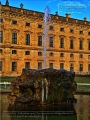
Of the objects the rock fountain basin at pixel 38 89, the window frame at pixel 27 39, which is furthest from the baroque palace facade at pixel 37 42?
the rock fountain basin at pixel 38 89

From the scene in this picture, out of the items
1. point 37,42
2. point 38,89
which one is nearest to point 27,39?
point 37,42

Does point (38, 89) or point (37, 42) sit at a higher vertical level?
point (37, 42)

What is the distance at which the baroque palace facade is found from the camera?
4025cm

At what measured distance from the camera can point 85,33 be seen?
51219 mm

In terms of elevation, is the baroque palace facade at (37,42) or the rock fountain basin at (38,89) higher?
the baroque palace facade at (37,42)

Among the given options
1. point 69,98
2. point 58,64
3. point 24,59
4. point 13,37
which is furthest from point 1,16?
point 69,98

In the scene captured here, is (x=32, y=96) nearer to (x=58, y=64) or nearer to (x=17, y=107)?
(x=17, y=107)

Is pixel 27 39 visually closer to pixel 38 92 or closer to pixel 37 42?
pixel 37 42

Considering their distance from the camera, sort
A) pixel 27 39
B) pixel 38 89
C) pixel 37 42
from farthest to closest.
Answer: pixel 37 42, pixel 27 39, pixel 38 89

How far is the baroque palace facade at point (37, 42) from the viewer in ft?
132

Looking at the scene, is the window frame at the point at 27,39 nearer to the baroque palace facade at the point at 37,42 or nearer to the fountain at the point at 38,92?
the baroque palace facade at the point at 37,42

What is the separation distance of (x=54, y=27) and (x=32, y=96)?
120 ft

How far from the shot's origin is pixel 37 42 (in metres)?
44.6

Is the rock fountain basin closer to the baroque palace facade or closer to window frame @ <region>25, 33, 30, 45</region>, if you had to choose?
the baroque palace facade
